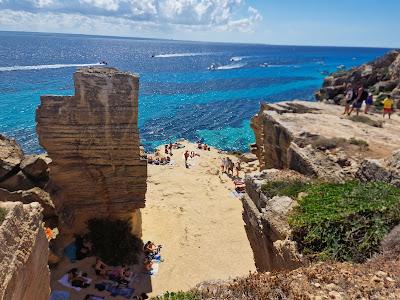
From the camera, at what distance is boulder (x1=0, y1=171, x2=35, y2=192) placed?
48.8ft

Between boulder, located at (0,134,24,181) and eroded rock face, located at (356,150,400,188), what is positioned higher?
eroded rock face, located at (356,150,400,188)

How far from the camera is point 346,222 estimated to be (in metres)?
9.10

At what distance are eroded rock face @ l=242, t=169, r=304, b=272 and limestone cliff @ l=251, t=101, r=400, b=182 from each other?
1.73 m

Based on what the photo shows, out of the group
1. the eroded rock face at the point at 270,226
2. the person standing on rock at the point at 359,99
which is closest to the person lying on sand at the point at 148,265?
the eroded rock face at the point at 270,226

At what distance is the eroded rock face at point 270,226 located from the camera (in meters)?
9.44

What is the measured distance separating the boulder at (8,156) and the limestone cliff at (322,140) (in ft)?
35.9

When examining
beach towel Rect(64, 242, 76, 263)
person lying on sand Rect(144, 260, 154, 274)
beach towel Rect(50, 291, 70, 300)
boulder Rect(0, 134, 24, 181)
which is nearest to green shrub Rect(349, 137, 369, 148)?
person lying on sand Rect(144, 260, 154, 274)

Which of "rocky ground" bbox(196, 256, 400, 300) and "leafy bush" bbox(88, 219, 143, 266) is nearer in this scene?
"rocky ground" bbox(196, 256, 400, 300)

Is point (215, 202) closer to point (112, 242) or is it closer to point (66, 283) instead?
point (112, 242)

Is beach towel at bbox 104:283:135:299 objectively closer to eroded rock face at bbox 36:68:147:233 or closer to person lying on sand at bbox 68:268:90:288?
person lying on sand at bbox 68:268:90:288

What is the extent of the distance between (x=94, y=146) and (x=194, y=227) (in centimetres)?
783

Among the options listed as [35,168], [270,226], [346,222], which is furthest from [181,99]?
[346,222]

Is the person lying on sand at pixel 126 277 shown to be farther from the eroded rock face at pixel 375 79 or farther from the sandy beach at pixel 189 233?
the eroded rock face at pixel 375 79

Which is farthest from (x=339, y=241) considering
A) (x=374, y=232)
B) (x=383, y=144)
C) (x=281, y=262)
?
(x=383, y=144)
